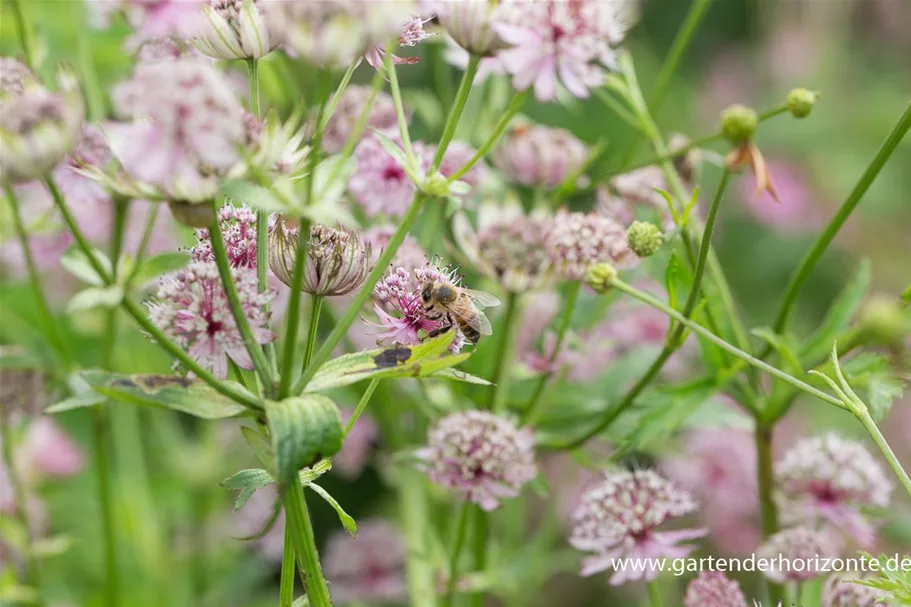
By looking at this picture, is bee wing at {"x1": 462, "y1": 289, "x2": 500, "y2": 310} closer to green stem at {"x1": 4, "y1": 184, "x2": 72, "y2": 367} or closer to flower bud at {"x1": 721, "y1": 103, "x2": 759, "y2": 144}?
flower bud at {"x1": 721, "y1": 103, "x2": 759, "y2": 144}

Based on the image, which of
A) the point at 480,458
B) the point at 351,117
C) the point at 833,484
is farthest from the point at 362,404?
the point at 833,484

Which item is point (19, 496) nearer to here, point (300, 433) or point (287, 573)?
point (287, 573)

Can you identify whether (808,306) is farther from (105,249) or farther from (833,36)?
(105,249)

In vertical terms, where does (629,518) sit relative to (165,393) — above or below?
below

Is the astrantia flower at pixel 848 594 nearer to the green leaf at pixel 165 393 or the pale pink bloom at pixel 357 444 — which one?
the green leaf at pixel 165 393

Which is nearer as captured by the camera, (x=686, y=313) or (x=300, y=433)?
(x=300, y=433)

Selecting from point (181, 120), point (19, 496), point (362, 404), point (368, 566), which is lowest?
point (368, 566)

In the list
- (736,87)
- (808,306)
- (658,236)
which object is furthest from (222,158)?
(736,87)
